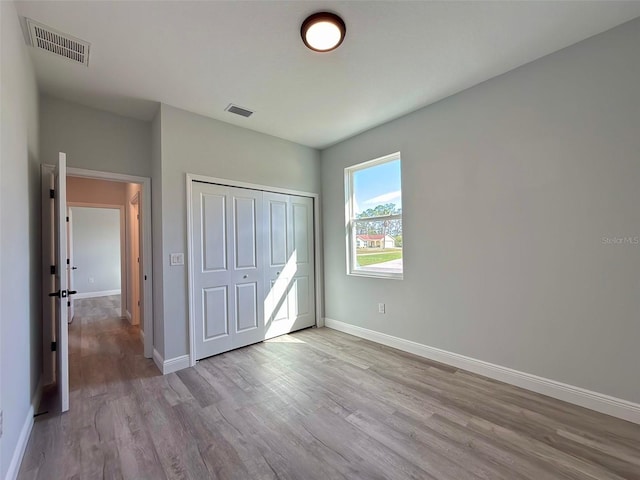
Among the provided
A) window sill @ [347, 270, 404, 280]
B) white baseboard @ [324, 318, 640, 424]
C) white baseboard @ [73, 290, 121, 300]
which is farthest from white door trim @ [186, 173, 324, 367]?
white baseboard @ [73, 290, 121, 300]

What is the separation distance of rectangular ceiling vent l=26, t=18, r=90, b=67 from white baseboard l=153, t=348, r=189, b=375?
109 inches

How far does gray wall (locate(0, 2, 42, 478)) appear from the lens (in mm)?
1487

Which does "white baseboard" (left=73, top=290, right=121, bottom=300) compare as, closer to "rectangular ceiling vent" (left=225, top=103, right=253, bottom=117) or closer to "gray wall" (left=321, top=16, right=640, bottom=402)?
"rectangular ceiling vent" (left=225, top=103, right=253, bottom=117)

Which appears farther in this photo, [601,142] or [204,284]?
[204,284]

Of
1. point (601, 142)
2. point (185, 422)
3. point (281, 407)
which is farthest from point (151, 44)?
point (601, 142)

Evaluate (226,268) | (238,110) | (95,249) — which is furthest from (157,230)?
(95,249)

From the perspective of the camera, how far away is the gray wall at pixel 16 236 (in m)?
1.49

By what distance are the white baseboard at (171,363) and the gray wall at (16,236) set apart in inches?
36.7

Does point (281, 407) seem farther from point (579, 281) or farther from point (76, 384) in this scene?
point (579, 281)

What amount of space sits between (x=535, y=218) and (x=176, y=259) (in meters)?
3.45

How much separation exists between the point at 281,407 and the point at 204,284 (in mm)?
1627

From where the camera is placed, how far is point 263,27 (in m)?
1.92

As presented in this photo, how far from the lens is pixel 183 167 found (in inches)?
120

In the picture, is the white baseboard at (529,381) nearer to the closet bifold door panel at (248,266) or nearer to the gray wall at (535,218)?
the gray wall at (535,218)
